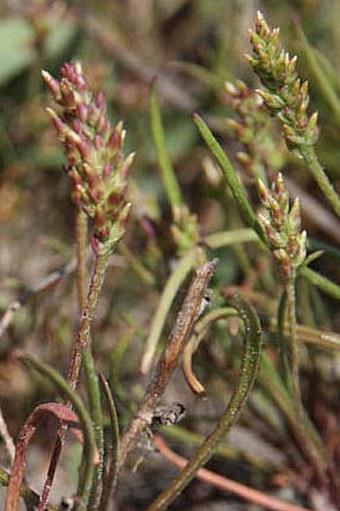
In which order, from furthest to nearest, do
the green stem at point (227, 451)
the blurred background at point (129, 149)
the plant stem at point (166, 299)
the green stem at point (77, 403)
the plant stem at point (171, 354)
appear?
the blurred background at point (129, 149)
the green stem at point (227, 451)
the plant stem at point (166, 299)
the plant stem at point (171, 354)
the green stem at point (77, 403)

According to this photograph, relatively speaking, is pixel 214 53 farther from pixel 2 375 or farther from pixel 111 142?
pixel 111 142

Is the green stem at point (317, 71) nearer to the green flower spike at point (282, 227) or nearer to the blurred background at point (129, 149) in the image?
the blurred background at point (129, 149)

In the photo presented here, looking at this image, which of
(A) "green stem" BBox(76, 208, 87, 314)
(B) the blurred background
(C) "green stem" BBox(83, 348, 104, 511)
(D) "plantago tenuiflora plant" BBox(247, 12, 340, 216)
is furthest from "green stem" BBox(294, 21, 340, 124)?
(C) "green stem" BBox(83, 348, 104, 511)

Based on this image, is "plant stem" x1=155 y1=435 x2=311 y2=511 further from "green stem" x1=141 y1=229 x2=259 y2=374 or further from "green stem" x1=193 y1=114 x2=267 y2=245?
"green stem" x1=193 y1=114 x2=267 y2=245

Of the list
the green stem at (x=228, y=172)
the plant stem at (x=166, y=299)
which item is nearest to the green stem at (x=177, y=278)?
the plant stem at (x=166, y=299)

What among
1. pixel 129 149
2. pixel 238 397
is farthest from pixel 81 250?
pixel 129 149

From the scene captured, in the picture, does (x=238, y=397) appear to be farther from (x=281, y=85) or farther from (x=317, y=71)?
(x=317, y=71)
